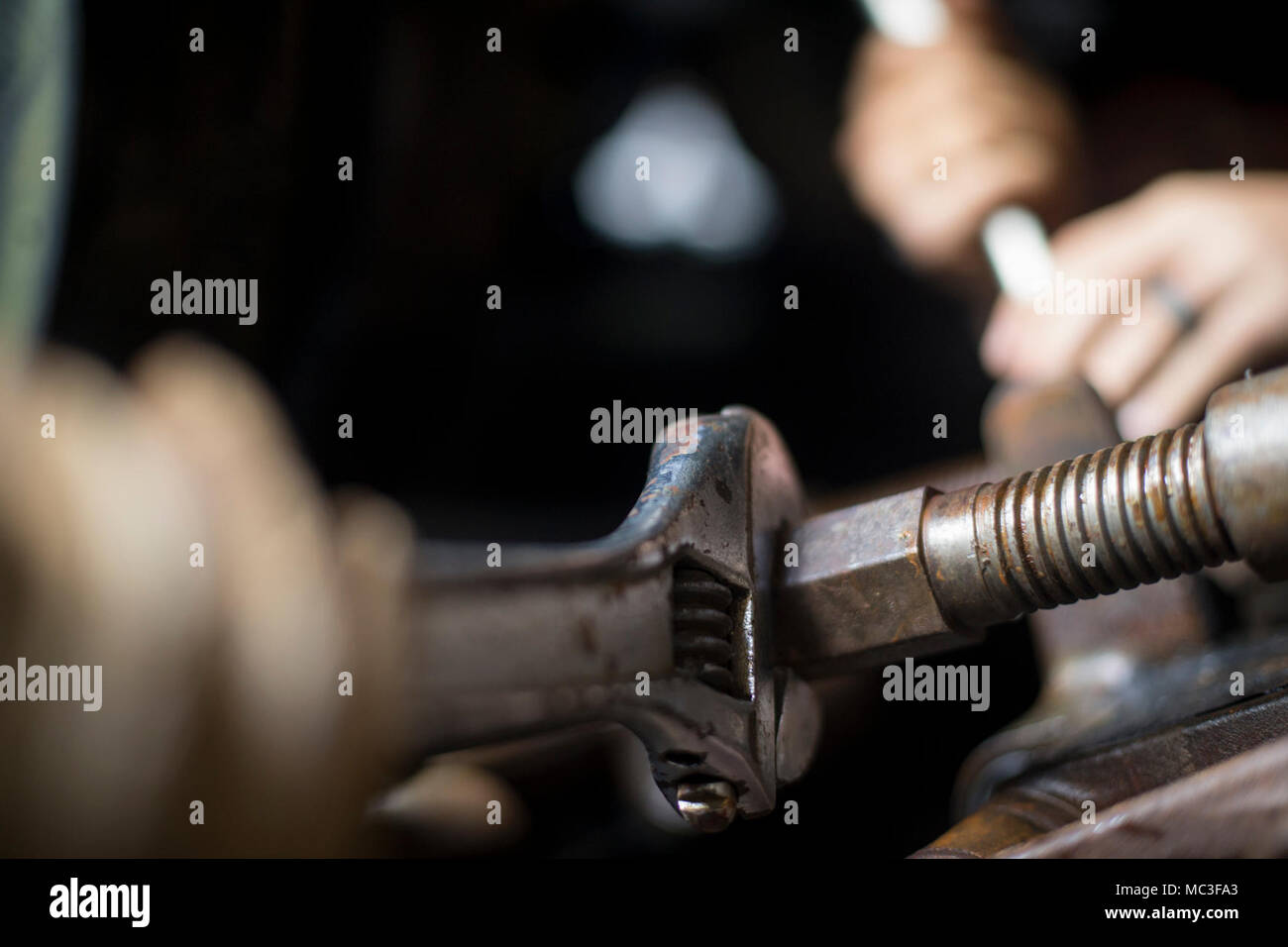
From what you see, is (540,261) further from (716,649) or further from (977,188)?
(716,649)

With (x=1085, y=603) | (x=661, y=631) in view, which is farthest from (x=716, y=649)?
(x=1085, y=603)

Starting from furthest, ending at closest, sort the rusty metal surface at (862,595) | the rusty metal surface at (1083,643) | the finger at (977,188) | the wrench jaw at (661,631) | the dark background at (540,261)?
the finger at (977,188)
the dark background at (540,261)
the rusty metal surface at (1083,643)
the rusty metal surface at (862,595)
the wrench jaw at (661,631)

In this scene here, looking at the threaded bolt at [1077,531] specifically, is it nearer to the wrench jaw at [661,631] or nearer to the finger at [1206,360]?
the wrench jaw at [661,631]

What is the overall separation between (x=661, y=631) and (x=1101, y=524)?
177 millimetres

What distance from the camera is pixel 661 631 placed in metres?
0.37

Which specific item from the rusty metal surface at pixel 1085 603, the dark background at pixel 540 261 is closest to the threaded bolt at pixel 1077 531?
the rusty metal surface at pixel 1085 603

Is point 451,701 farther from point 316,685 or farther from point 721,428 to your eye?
point 721,428

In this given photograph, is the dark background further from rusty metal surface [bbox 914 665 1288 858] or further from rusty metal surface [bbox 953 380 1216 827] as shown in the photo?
rusty metal surface [bbox 914 665 1288 858]

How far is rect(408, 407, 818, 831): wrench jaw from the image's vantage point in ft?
1.00

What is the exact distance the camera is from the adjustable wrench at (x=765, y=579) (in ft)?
1.05

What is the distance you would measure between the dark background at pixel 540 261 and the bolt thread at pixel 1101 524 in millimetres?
575

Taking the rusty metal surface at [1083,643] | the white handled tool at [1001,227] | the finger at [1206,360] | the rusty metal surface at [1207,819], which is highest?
the white handled tool at [1001,227]

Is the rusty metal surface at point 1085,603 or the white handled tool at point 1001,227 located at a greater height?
the white handled tool at point 1001,227

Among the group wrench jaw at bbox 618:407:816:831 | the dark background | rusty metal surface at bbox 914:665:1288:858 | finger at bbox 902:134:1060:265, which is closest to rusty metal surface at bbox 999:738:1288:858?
rusty metal surface at bbox 914:665:1288:858
